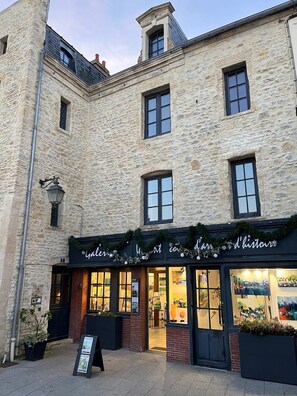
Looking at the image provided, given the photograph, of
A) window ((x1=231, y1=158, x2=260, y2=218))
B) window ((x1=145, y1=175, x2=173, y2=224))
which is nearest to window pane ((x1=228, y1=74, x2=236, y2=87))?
window ((x1=231, y1=158, x2=260, y2=218))

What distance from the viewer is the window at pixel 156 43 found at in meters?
10.6

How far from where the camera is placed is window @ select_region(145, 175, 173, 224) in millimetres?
8648

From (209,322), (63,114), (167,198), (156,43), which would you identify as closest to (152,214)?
(167,198)

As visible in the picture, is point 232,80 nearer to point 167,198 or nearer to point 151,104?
point 151,104

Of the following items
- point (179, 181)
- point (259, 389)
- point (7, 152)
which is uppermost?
point (7, 152)

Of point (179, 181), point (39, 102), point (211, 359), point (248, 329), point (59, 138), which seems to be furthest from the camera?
point (59, 138)

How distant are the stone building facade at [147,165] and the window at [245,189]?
56 millimetres

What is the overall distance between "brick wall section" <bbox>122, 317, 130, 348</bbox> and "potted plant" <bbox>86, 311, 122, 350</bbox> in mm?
92

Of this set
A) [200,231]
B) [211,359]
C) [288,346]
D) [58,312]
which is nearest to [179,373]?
[211,359]

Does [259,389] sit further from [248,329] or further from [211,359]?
[211,359]

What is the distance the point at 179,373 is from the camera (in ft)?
20.3

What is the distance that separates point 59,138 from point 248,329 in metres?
7.71

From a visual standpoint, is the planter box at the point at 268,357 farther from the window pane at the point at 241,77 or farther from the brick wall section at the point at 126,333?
the window pane at the point at 241,77

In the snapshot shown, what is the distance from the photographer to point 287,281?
20.9 feet
